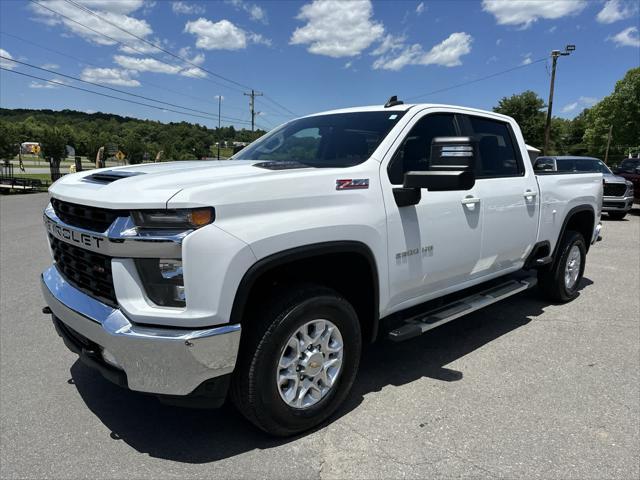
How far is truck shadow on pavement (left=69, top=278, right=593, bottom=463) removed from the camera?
8.93 feet

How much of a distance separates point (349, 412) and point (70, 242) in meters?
1.98

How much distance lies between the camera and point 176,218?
222 centimetres

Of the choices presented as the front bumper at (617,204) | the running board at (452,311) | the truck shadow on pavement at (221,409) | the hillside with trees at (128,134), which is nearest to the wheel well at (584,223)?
the running board at (452,311)

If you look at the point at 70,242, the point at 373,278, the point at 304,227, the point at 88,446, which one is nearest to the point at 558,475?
the point at 373,278

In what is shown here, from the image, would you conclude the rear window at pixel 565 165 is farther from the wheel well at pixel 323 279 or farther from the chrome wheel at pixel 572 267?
the wheel well at pixel 323 279

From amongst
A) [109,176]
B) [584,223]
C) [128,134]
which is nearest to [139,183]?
[109,176]

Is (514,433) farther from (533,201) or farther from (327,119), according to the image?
(327,119)

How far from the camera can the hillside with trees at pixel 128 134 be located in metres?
76.8

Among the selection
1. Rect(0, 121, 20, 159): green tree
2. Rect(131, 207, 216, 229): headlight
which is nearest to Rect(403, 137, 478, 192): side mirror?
Rect(131, 207, 216, 229): headlight

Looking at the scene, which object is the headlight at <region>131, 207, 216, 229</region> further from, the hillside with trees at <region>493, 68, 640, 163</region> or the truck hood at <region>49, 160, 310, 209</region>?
the hillside with trees at <region>493, 68, 640, 163</region>

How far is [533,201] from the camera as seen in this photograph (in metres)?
4.45

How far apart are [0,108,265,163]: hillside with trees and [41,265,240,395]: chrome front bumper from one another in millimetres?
56555

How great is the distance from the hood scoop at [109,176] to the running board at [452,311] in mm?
1950

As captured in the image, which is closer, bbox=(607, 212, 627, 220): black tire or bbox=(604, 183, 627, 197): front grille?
bbox=(604, 183, 627, 197): front grille
